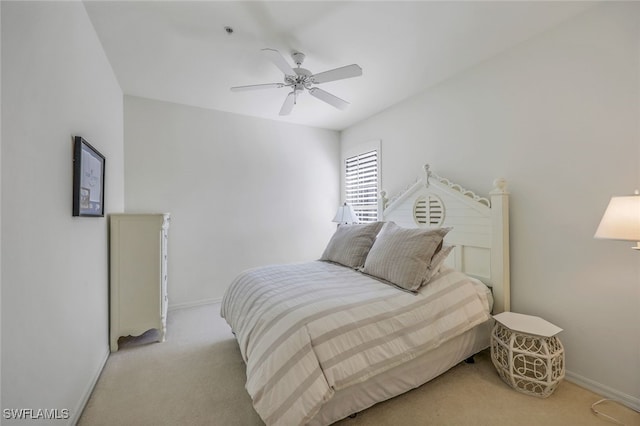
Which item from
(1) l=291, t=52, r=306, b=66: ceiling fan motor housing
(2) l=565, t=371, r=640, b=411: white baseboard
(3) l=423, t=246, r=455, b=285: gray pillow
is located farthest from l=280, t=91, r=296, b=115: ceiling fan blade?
(2) l=565, t=371, r=640, b=411: white baseboard

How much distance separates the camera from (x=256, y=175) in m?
3.93

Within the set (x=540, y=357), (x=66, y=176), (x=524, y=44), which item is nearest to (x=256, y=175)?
(x=66, y=176)

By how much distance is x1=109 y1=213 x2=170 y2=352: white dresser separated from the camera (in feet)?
7.86

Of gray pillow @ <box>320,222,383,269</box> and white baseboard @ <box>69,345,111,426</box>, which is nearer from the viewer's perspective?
white baseboard @ <box>69,345,111,426</box>

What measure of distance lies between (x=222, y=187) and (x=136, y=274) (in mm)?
1589

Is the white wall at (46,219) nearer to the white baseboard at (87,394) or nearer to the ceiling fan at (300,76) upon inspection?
the white baseboard at (87,394)

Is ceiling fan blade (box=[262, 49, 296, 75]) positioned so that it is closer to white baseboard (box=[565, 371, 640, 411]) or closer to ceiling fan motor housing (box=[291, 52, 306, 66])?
ceiling fan motor housing (box=[291, 52, 306, 66])

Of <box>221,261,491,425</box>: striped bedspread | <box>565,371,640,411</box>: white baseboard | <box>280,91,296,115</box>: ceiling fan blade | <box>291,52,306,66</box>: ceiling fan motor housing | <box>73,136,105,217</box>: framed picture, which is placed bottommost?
<box>565,371,640,411</box>: white baseboard

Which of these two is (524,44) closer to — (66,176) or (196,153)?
(66,176)

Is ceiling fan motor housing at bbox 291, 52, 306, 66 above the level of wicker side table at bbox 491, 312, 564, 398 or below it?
above

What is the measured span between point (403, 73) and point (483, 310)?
7.56 ft

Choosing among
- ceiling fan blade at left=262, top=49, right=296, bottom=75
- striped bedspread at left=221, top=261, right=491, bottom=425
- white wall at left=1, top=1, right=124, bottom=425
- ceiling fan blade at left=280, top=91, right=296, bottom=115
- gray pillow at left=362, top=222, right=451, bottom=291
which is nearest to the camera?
white wall at left=1, top=1, right=124, bottom=425

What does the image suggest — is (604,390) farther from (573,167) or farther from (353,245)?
(353,245)

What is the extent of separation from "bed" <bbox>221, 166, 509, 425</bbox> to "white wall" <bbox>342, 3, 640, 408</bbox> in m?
0.22
